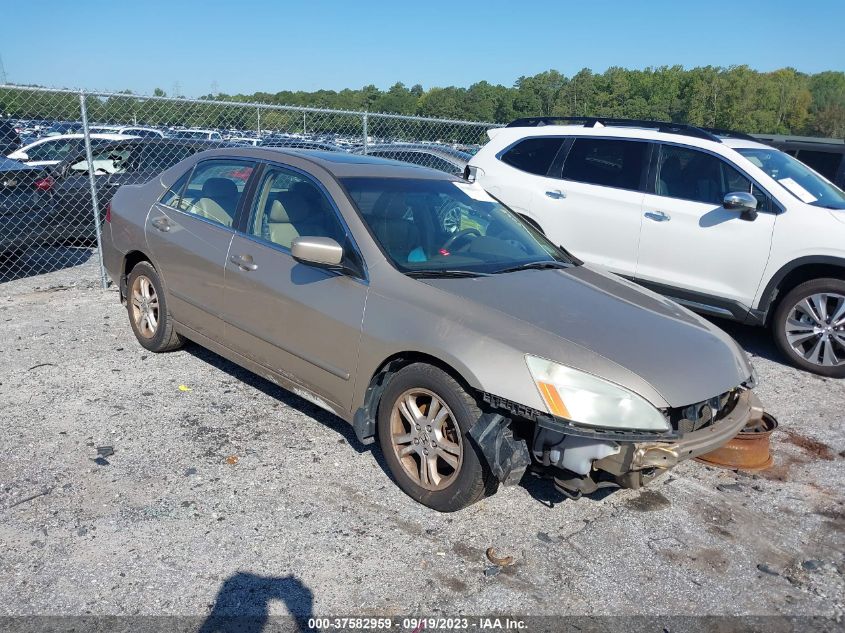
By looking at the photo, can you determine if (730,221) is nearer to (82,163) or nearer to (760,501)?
(760,501)

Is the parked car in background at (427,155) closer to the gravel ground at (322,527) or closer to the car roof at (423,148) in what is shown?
the car roof at (423,148)

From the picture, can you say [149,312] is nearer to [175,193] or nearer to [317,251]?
[175,193]

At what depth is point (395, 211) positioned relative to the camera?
4184mm

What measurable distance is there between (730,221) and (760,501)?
3.01 metres

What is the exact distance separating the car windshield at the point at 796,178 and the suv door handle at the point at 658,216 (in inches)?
33.8

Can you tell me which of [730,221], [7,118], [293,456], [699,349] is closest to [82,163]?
[7,118]

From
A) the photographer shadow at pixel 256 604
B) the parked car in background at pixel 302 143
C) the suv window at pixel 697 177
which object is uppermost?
the suv window at pixel 697 177

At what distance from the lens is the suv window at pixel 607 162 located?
22.4ft

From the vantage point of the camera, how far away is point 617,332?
3449mm

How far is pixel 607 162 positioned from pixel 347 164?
3442 mm

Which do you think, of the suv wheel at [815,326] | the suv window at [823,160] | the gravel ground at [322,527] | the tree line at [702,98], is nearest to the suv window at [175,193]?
the gravel ground at [322,527]

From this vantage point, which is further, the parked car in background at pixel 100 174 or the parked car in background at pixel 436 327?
the parked car in background at pixel 100 174

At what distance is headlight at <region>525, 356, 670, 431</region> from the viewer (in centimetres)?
304

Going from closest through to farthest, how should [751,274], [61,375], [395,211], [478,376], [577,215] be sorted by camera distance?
[478,376]
[395,211]
[61,375]
[751,274]
[577,215]
